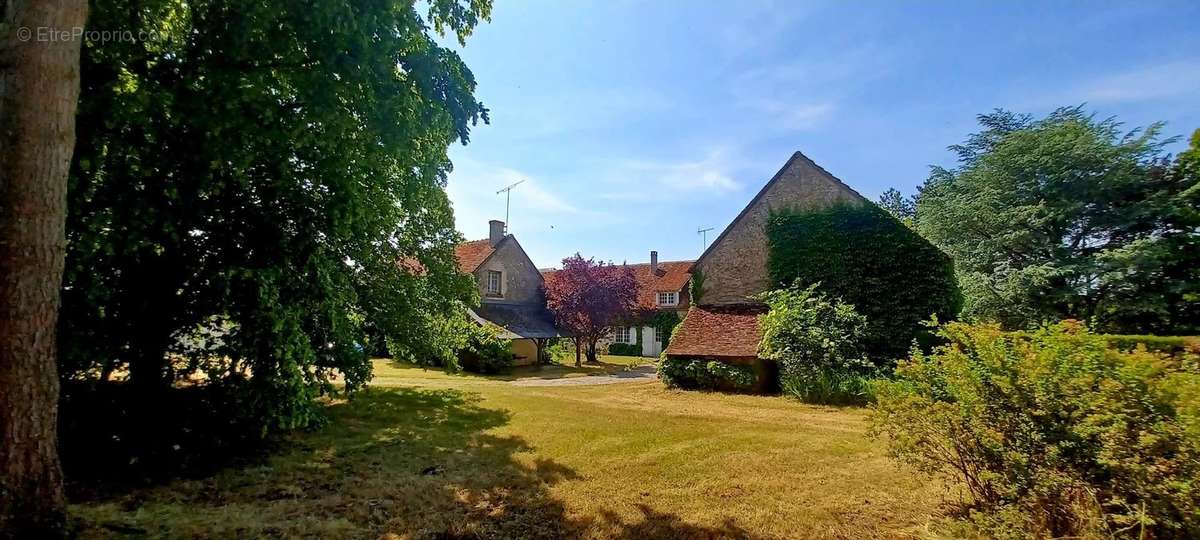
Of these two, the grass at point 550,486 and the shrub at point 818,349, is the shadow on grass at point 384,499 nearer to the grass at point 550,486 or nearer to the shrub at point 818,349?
the grass at point 550,486

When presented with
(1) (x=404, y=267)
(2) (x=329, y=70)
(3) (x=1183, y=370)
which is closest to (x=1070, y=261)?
(3) (x=1183, y=370)

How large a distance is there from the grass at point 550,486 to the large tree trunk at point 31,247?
0.80 meters

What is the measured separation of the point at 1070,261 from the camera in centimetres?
2395

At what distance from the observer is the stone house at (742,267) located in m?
17.8

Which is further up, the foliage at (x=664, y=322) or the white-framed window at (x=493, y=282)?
the white-framed window at (x=493, y=282)

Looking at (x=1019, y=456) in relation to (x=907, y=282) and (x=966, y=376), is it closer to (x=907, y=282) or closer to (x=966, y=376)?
(x=966, y=376)

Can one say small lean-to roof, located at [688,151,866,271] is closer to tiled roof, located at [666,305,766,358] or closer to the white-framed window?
tiled roof, located at [666,305,766,358]

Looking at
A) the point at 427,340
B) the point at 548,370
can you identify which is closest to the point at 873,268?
the point at 427,340

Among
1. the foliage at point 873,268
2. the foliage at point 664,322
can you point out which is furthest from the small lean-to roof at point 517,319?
the foliage at point 873,268

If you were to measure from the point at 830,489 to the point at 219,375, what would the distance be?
8707 millimetres

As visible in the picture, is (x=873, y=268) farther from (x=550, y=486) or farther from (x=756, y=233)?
(x=550, y=486)

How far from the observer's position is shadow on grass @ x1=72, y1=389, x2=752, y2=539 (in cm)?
484

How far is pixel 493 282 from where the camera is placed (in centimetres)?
3098

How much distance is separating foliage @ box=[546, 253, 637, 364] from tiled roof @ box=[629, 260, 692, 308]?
20.3 ft
